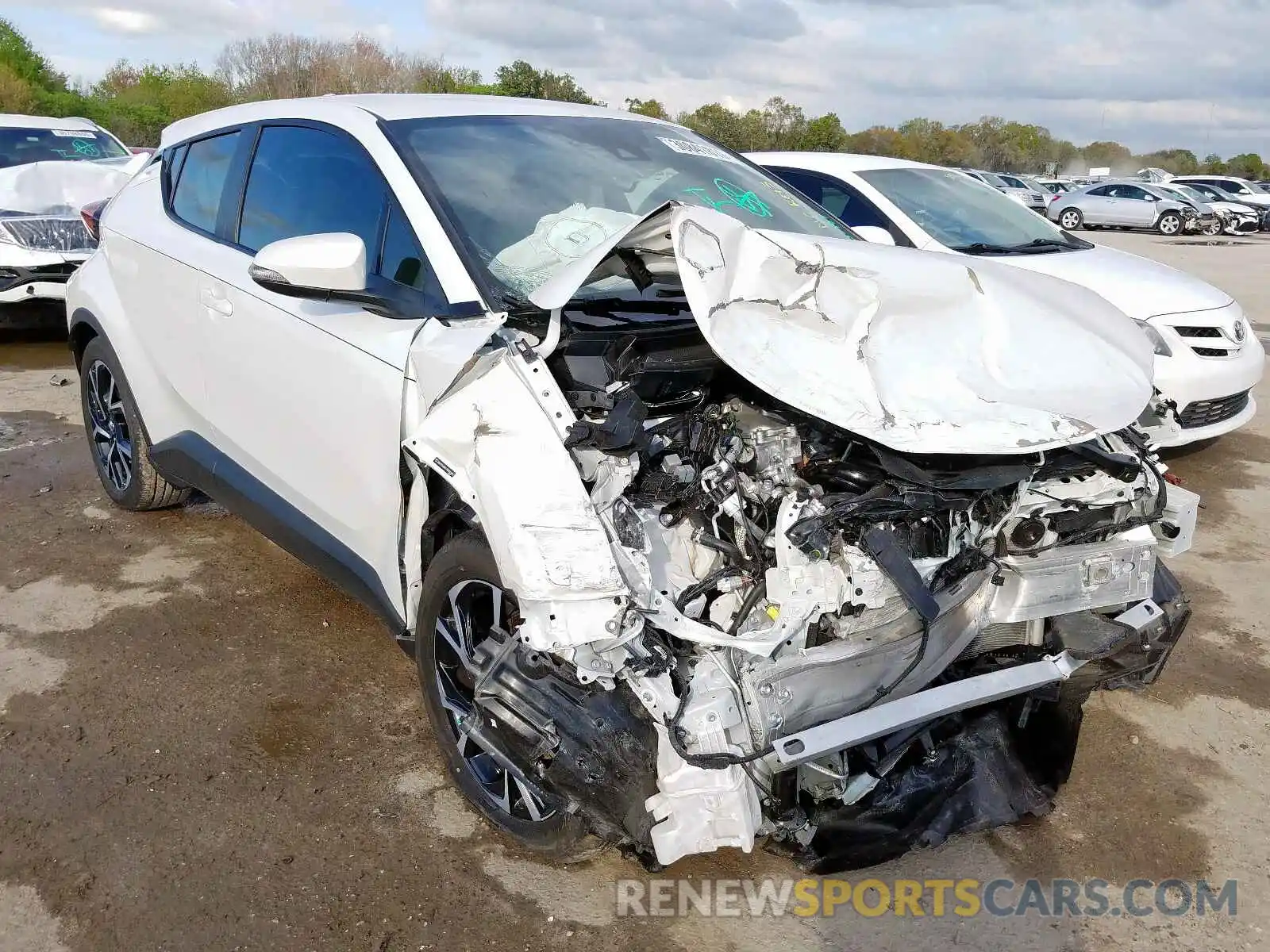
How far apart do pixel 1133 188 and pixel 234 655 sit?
27399 millimetres

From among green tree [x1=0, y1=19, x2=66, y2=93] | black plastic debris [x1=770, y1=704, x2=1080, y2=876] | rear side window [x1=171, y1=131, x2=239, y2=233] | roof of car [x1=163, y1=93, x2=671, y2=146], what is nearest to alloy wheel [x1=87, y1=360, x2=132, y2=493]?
rear side window [x1=171, y1=131, x2=239, y2=233]

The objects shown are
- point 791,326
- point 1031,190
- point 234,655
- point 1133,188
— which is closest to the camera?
point 791,326

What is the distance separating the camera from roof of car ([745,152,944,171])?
21.1 ft

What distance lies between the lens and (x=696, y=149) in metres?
3.70

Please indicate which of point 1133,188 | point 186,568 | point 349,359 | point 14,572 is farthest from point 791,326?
point 1133,188

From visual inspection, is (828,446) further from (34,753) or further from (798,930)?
(34,753)

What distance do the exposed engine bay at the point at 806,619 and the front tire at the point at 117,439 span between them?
265cm

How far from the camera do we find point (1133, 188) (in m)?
25.6

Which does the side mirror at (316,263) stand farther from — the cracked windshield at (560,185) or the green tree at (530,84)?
the green tree at (530,84)

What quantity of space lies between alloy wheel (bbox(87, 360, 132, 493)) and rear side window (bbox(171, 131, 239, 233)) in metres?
0.98

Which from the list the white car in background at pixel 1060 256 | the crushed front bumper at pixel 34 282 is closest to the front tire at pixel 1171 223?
the white car in background at pixel 1060 256

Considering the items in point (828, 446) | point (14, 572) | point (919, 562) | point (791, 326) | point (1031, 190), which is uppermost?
point (791, 326)

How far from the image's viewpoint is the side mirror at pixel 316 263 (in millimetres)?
2545

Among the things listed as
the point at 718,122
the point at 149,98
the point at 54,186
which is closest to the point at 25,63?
the point at 149,98
